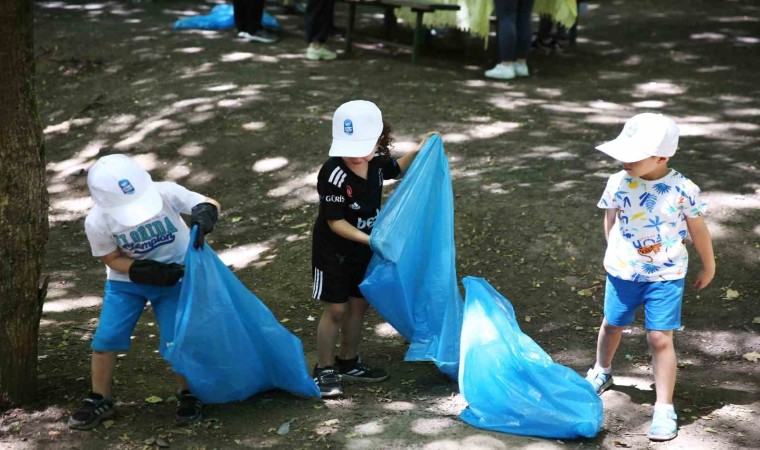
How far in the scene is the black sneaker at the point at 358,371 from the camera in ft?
13.1

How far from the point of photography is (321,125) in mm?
7332

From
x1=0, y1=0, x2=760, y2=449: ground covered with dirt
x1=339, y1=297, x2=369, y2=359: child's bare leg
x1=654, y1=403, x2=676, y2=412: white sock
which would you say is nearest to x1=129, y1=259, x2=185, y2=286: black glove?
x1=0, y1=0, x2=760, y2=449: ground covered with dirt

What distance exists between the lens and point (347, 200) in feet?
12.1

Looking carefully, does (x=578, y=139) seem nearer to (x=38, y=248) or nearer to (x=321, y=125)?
(x=321, y=125)

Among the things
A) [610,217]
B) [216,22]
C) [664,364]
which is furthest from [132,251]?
[216,22]

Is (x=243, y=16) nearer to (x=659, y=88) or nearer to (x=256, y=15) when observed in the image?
(x=256, y=15)

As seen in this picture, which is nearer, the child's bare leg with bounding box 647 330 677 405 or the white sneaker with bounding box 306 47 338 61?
the child's bare leg with bounding box 647 330 677 405

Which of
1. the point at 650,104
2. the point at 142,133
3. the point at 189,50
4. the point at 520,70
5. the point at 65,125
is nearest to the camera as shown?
the point at 142,133

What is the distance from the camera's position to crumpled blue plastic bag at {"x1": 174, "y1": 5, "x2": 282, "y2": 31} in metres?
10.8

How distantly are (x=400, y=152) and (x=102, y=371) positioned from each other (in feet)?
11.8

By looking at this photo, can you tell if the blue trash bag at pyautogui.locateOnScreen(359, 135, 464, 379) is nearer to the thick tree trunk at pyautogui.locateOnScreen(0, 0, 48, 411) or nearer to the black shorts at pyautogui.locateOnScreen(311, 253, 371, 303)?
the black shorts at pyautogui.locateOnScreen(311, 253, 371, 303)

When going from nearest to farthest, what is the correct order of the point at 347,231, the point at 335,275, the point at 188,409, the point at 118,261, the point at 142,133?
the point at 118,261
the point at 188,409
the point at 347,231
the point at 335,275
the point at 142,133

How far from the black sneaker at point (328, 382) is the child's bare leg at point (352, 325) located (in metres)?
0.17

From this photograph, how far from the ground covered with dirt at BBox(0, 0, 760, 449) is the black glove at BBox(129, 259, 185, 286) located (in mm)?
615
